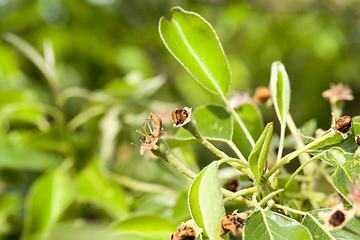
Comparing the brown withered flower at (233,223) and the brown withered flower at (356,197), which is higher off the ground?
the brown withered flower at (233,223)

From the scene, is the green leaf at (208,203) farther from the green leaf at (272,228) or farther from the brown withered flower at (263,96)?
the brown withered flower at (263,96)

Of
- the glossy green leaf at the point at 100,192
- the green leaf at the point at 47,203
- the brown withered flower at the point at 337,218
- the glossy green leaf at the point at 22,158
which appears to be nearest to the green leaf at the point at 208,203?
the brown withered flower at the point at 337,218

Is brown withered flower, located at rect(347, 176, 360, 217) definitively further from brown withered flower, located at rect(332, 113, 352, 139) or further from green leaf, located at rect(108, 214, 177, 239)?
green leaf, located at rect(108, 214, 177, 239)

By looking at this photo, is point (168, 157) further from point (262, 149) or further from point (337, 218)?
point (337, 218)

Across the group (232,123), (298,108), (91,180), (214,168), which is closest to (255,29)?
(298,108)

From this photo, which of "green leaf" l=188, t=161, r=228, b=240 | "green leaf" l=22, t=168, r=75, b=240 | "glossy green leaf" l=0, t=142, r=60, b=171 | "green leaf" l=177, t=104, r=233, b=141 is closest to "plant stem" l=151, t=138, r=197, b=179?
"green leaf" l=188, t=161, r=228, b=240

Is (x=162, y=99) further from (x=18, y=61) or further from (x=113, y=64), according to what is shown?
(x=18, y=61)
